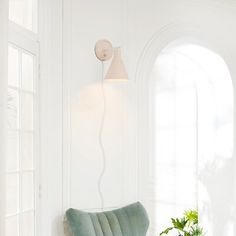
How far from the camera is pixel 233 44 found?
463 centimetres

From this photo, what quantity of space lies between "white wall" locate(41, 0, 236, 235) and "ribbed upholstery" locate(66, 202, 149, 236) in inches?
6.0

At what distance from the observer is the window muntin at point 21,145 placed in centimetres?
285

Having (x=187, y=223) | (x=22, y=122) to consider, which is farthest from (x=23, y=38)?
(x=187, y=223)

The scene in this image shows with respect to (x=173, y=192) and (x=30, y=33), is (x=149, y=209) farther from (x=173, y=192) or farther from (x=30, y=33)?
(x=30, y=33)

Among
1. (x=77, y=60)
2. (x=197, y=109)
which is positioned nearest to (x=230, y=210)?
(x=197, y=109)

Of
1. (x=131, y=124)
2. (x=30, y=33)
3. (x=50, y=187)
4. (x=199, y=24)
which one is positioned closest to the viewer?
(x=30, y=33)

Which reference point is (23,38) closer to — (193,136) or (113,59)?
(113,59)

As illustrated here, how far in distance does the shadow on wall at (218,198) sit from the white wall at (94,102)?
97cm

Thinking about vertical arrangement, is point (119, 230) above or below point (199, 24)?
below

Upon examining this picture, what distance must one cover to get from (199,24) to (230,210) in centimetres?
181

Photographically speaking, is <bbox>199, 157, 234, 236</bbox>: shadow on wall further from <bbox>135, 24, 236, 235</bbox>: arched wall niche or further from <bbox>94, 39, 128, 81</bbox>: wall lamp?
<bbox>94, 39, 128, 81</bbox>: wall lamp

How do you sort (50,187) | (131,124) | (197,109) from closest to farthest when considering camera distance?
(50,187) < (131,124) < (197,109)

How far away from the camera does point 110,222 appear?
354 cm

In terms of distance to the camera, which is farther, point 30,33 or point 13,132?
point 30,33
